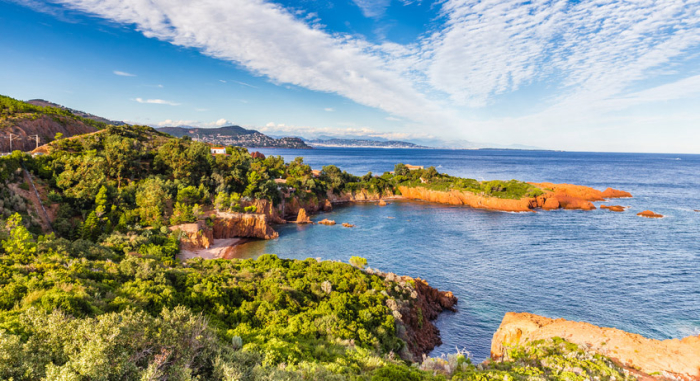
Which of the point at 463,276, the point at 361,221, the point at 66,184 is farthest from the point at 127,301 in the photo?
the point at 361,221

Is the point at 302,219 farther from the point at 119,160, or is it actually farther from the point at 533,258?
the point at 533,258

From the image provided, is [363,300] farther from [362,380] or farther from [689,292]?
[689,292]

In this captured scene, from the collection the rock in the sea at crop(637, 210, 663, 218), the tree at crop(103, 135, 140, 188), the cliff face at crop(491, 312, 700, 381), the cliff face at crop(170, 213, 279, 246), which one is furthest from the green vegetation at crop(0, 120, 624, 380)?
the rock in the sea at crop(637, 210, 663, 218)

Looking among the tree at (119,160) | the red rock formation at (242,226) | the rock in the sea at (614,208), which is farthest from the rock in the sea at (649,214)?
the tree at (119,160)

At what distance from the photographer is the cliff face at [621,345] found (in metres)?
12.4

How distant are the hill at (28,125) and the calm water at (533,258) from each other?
3791 cm

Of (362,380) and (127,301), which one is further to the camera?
(127,301)

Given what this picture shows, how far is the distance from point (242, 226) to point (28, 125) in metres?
39.5

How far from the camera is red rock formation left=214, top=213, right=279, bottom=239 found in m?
39.3

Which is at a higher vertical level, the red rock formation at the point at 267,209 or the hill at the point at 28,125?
the hill at the point at 28,125

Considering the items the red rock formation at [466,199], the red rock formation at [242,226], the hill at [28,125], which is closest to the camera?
the red rock formation at [242,226]

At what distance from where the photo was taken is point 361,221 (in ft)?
168

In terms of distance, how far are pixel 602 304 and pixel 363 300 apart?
60.3 feet

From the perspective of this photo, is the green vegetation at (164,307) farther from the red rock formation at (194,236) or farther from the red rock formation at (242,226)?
the red rock formation at (242,226)
